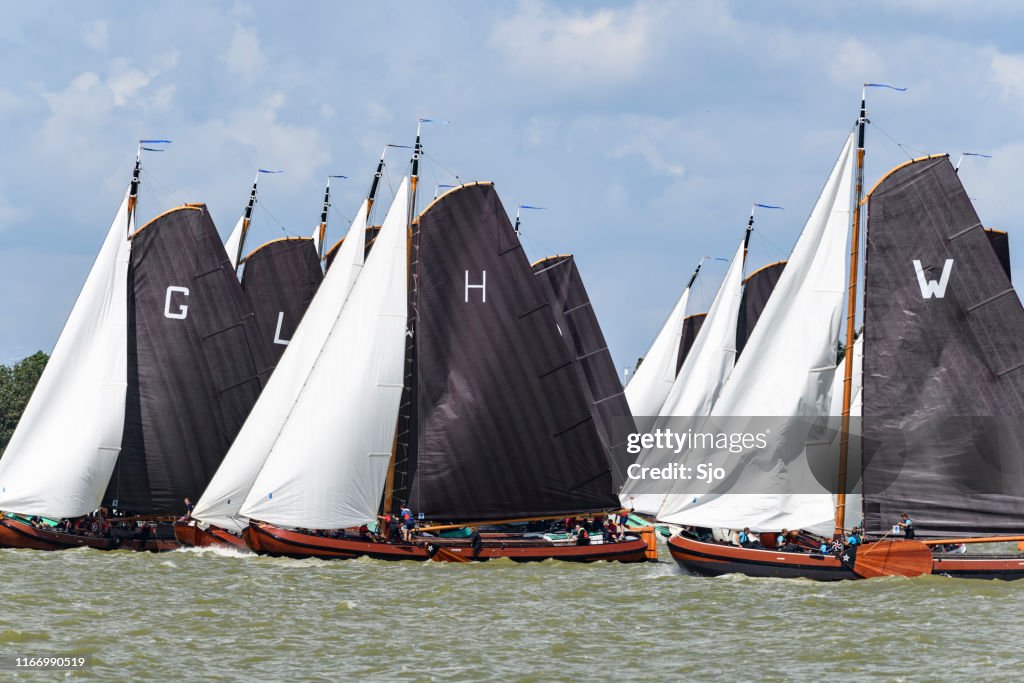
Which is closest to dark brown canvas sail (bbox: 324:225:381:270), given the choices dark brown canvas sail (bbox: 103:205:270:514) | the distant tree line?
dark brown canvas sail (bbox: 103:205:270:514)

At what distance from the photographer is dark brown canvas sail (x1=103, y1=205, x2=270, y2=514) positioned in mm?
64000

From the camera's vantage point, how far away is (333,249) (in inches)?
3140

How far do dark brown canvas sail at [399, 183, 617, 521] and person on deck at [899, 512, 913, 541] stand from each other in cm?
1295

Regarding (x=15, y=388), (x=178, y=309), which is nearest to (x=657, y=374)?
(x=178, y=309)

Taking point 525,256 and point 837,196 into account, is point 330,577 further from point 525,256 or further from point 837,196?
point 837,196

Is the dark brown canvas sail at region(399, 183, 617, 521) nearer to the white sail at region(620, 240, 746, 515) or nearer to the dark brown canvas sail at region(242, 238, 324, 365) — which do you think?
the dark brown canvas sail at region(242, 238, 324, 365)

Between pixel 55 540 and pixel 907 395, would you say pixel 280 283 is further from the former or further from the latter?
pixel 907 395

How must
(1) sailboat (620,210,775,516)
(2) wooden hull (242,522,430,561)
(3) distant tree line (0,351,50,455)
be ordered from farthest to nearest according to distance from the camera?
(3) distant tree line (0,351,50,455), (1) sailboat (620,210,775,516), (2) wooden hull (242,522,430,561)

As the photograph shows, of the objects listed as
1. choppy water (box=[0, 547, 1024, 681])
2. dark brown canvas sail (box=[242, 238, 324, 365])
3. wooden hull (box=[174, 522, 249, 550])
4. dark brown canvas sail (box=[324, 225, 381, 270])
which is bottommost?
choppy water (box=[0, 547, 1024, 681])

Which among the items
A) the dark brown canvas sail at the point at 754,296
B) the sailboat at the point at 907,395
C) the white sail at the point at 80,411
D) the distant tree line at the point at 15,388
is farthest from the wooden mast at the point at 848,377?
the distant tree line at the point at 15,388

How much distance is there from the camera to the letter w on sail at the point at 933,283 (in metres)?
50.5

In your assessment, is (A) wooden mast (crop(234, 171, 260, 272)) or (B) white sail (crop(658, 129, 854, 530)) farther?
(A) wooden mast (crop(234, 171, 260, 272))

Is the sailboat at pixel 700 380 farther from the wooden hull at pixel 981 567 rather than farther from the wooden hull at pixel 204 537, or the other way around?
the wooden hull at pixel 981 567

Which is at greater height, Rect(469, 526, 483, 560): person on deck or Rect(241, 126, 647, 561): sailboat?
Rect(241, 126, 647, 561): sailboat
